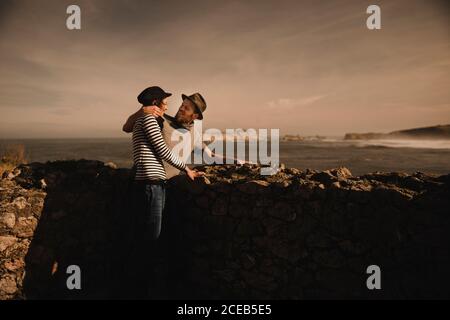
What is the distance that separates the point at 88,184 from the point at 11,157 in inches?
307

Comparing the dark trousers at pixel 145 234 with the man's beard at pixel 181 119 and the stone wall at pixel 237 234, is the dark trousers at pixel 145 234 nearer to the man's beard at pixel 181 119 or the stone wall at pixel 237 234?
the stone wall at pixel 237 234

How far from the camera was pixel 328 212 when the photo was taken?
3258 millimetres

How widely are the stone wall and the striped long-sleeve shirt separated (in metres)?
0.60

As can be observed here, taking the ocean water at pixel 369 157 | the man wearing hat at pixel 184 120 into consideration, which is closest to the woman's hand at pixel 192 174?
the man wearing hat at pixel 184 120

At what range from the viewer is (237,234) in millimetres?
3602

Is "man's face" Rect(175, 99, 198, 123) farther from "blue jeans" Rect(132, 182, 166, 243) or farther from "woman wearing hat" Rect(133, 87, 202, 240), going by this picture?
"blue jeans" Rect(132, 182, 166, 243)

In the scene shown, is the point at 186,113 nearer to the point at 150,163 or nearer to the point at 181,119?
the point at 181,119

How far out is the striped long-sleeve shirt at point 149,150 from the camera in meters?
3.04

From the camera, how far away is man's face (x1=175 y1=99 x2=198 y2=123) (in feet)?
11.7

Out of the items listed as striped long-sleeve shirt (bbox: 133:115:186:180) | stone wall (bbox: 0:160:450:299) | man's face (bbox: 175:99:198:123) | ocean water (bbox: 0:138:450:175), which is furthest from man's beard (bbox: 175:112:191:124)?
ocean water (bbox: 0:138:450:175)

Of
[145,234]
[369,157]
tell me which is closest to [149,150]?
[145,234]

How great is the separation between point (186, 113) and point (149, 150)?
2.36ft
